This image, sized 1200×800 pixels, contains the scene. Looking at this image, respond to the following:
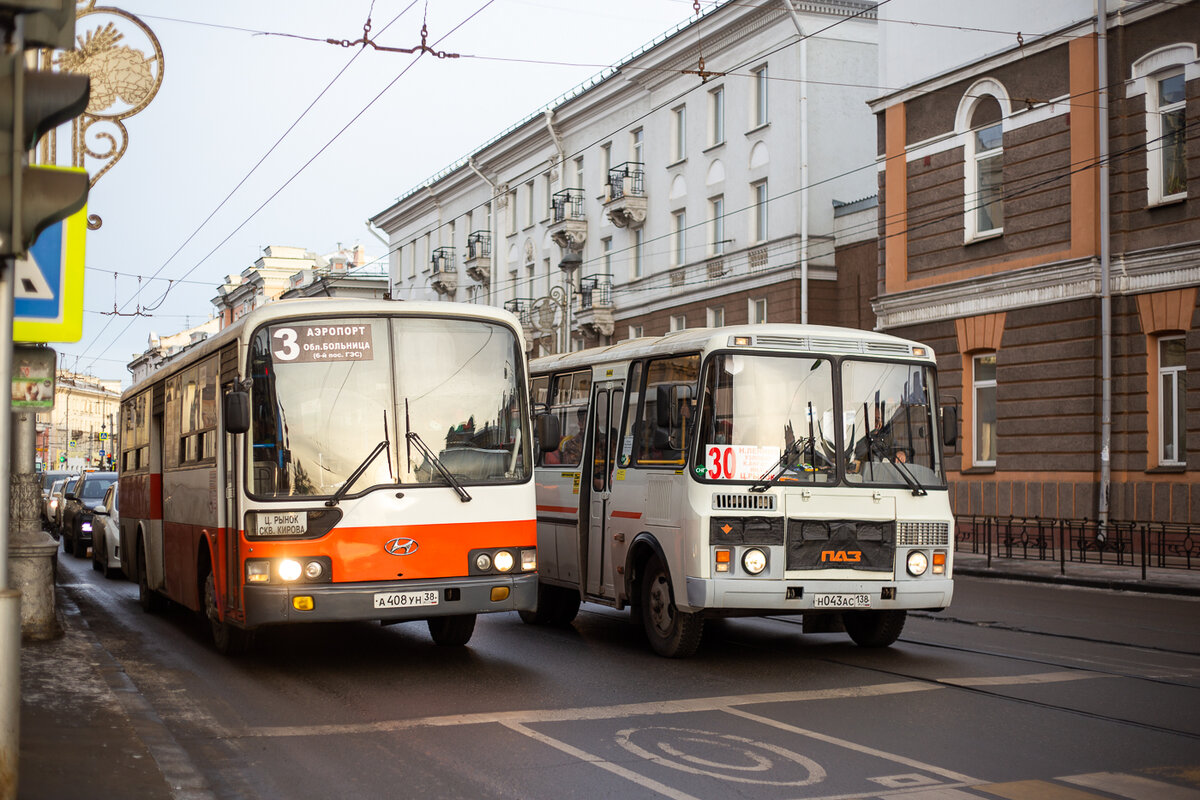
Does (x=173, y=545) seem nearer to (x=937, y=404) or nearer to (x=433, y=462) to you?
(x=433, y=462)

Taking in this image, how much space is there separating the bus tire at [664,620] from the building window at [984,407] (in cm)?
1824

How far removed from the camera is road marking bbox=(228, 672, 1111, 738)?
8344mm

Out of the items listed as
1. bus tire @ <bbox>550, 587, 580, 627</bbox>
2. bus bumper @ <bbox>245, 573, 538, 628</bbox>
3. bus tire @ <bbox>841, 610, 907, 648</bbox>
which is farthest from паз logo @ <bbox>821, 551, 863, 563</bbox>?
bus tire @ <bbox>550, 587, 580, 627</bbox>

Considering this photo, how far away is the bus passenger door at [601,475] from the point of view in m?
12.6

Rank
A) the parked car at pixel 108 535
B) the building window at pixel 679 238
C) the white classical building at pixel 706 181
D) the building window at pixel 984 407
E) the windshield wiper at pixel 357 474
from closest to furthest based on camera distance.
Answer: the windshield wiper at pixel 357 474, the parked car at pixel 108 535, the building window at pixel 984 407, the white classical building at pixel 706 181, the building window at pixel 679 238

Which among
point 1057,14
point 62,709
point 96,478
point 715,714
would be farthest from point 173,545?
point 1057,14

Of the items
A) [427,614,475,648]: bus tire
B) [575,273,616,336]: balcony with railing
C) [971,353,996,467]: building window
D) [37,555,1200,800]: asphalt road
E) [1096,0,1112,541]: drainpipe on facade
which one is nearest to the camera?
[37,555,1200,800]: asphalt road

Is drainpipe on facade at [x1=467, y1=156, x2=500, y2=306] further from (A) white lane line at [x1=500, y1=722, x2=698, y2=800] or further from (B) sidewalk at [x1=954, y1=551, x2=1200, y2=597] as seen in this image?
(A) white lane line at [x1=500, y1=722, x2=698, y2=800]

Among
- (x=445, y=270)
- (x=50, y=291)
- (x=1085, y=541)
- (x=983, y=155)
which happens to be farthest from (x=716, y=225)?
(x=50, y=291)

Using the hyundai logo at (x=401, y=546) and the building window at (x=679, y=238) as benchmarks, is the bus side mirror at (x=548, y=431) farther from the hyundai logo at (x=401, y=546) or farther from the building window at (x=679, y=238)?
the building window at (x=679, y=238)

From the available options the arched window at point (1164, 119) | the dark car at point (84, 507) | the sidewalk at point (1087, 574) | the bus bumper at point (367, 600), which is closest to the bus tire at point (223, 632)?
the bus bumper at point (367, 600)

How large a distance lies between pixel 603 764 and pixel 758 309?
31968 millimetres

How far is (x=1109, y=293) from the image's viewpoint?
25.0 m

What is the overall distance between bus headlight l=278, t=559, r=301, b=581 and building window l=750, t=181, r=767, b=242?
96.9 feet
